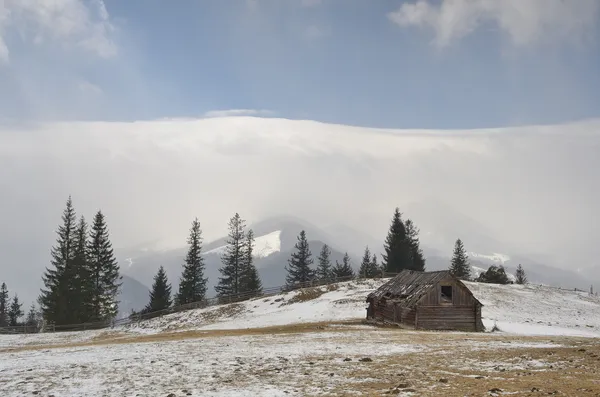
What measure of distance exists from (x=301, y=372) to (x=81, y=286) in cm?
5282

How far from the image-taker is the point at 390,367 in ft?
52.6

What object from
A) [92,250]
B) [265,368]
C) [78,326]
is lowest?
[78,326]

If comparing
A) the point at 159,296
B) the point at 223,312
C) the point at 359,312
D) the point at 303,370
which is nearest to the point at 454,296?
the point at 359,312

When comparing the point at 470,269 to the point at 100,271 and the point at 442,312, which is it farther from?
the point at 100,271

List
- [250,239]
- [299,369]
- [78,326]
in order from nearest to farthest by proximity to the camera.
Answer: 1. [299,369]
2. [78,326]
3. [250,239]

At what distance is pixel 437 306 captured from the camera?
141 ft

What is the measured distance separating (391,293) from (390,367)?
31469 millimetres

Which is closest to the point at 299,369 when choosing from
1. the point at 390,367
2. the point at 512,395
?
the point at 390,367

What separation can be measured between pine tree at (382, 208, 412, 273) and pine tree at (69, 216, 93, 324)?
49.6 metres

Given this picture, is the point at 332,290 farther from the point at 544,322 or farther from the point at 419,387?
the point at 419,387

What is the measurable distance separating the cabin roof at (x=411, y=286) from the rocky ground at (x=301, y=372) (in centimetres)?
2148

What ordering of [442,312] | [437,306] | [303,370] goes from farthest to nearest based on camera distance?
[442,312] → [437,306] → [303,370]

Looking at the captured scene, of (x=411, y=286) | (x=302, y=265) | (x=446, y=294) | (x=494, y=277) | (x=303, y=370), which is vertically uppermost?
(x=302, y=265)

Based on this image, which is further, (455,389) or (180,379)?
(180,379)
